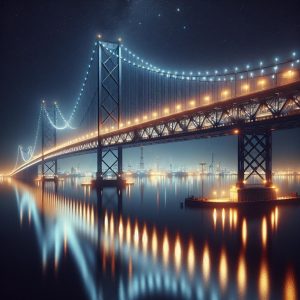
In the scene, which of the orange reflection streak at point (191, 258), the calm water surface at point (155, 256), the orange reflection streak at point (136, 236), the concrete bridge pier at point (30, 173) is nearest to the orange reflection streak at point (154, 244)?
the calm water surface at point (155, 256)

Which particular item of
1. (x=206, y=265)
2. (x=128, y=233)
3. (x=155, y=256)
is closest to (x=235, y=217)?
(x=128, y=233)

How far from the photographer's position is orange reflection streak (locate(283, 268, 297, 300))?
1231cm

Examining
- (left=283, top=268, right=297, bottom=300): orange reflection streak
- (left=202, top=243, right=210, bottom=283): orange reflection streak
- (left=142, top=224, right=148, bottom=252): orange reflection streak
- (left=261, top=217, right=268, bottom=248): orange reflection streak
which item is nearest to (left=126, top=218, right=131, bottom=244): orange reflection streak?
(left=142, top=224, right=148, bottom=252): orange reflection streak

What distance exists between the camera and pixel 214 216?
97.1ft

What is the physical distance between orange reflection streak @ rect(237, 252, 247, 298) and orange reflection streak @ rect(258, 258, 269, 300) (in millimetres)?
514

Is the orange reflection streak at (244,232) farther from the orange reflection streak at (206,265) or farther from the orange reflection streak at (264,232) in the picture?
the orange reflection streak at (206,265)

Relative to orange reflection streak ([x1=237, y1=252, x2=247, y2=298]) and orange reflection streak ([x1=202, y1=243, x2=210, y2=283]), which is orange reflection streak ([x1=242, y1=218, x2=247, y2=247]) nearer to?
orange reflection streak ([x1=202, y1=243, x2=210, y2=283])

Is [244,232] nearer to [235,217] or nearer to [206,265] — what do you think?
[235,217]

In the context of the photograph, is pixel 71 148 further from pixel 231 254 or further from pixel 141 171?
pixel 141 171

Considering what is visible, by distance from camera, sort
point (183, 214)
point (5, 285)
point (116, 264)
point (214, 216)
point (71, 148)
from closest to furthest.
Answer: point (5, 285) → point (116, 264) → point (214, 216) → point (183, 214) → point (71, 148)

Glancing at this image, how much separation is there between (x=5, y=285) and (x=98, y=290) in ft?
11.1

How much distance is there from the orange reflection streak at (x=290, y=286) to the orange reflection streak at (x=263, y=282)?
1.95 feet

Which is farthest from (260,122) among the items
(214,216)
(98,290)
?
(98,290)

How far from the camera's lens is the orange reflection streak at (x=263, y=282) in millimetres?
12469
